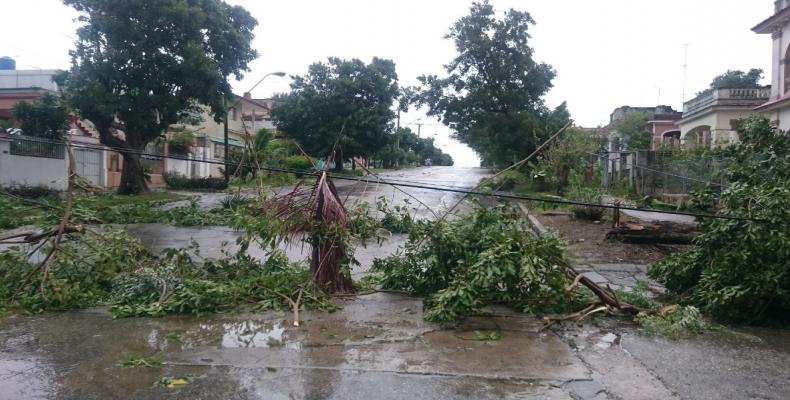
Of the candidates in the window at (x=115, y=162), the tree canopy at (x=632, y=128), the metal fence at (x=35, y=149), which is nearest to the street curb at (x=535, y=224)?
the metal fence at (x=35, y=149)

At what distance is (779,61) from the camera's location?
22609 millimetres

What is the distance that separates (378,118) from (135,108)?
22003 mm

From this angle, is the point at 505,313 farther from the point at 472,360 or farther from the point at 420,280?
the point at 472,360

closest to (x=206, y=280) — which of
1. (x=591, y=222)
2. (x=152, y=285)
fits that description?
(x=152, y=285)

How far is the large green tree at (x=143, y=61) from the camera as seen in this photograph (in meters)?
22.6

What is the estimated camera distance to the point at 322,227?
7.06 meters

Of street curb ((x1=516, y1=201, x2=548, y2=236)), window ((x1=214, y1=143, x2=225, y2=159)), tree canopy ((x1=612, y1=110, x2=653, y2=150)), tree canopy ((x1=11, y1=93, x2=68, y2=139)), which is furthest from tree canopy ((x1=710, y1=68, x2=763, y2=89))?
tree canopy ((x1=11, y1=93, x2=68, y2=139))

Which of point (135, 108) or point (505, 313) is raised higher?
point (135, 108)

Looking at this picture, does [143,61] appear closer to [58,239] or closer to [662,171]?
[58,239]

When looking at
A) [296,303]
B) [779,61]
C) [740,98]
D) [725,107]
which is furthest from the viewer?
[725,107]

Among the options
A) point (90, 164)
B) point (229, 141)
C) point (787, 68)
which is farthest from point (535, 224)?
point (229, 141)

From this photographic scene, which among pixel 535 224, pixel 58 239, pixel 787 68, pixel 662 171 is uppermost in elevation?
pixel 787 68

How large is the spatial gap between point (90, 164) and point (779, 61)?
2916 centimetres

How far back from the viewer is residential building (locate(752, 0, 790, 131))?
70.7ft
